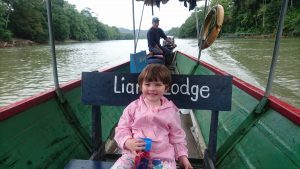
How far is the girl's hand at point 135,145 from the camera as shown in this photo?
214 cm

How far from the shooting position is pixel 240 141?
9.82 feet

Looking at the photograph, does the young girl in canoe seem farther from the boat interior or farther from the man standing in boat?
the man standing in boat

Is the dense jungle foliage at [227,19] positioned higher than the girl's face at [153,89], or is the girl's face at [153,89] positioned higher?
the dense jungle foliage at [227,19]

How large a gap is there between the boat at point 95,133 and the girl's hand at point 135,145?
401 millimetres

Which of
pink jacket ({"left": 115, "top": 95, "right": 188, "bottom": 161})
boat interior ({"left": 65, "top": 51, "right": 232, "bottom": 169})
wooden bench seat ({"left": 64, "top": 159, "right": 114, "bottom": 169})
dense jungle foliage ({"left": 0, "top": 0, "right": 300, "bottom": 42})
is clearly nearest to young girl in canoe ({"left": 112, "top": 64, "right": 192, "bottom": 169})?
pink jacket ({"left": 115, "top": 95, "right": 188, "bottom": 161})

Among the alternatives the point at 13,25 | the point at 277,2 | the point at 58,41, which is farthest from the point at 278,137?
the point at 58,41

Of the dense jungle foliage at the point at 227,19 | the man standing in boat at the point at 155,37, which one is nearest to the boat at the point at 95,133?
the man standing in boat at the point at 155,37

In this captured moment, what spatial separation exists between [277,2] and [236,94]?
6322 centimetres

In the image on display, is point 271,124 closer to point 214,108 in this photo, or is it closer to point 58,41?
point 214,108

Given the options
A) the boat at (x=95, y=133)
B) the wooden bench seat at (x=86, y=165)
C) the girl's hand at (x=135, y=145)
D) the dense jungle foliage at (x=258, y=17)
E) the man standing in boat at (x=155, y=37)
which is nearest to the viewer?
the girl's hand at (x=135, y=145)

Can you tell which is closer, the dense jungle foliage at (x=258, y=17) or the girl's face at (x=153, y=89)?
the girl's face at (x=153, y=89)

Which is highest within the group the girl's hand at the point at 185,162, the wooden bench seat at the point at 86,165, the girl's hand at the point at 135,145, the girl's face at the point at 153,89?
the girl's face at the point at 153,89

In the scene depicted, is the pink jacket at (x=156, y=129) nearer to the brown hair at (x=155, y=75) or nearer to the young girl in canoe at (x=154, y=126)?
the young girl in canoe at (x=154, y=126)

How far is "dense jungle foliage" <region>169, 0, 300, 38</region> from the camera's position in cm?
5606
